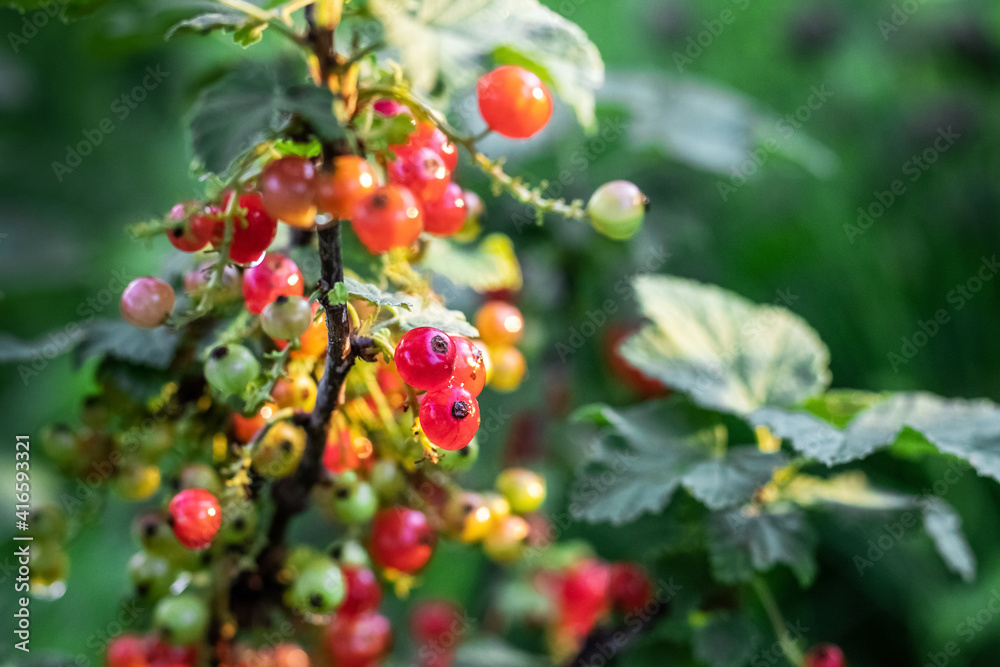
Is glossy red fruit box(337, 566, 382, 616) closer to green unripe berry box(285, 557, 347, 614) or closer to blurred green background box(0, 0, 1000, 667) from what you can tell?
green unripe berry box(285, 557, 347, 614)

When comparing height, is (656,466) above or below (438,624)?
above

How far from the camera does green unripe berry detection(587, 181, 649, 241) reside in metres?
0.64

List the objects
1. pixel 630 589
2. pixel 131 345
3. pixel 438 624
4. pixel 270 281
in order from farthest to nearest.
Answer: pixel 438 624 → pixel 630 589 → pixel 131 345 → pixel 270 281

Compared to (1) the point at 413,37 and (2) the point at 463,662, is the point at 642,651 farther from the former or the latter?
(1) the point at 413,37

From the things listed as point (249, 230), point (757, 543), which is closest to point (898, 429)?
point (757, 543)

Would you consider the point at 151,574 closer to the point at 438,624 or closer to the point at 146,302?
the point at 146,302

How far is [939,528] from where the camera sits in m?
0.80

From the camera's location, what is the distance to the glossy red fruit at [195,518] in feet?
1.93

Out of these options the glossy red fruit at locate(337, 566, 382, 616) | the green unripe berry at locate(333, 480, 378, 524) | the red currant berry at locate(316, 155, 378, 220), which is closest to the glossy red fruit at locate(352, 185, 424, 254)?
the red currant berry at locate(316, 155, 378, 220)

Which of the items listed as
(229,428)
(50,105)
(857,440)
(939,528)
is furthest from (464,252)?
(50,105)

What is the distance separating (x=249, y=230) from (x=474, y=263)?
348 millimetres

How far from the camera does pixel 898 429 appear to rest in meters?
0.72

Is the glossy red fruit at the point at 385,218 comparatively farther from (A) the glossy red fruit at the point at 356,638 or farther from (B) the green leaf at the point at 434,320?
(A) the glossy red fruit at the point at 356,638

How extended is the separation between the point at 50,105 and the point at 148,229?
2.09 m
